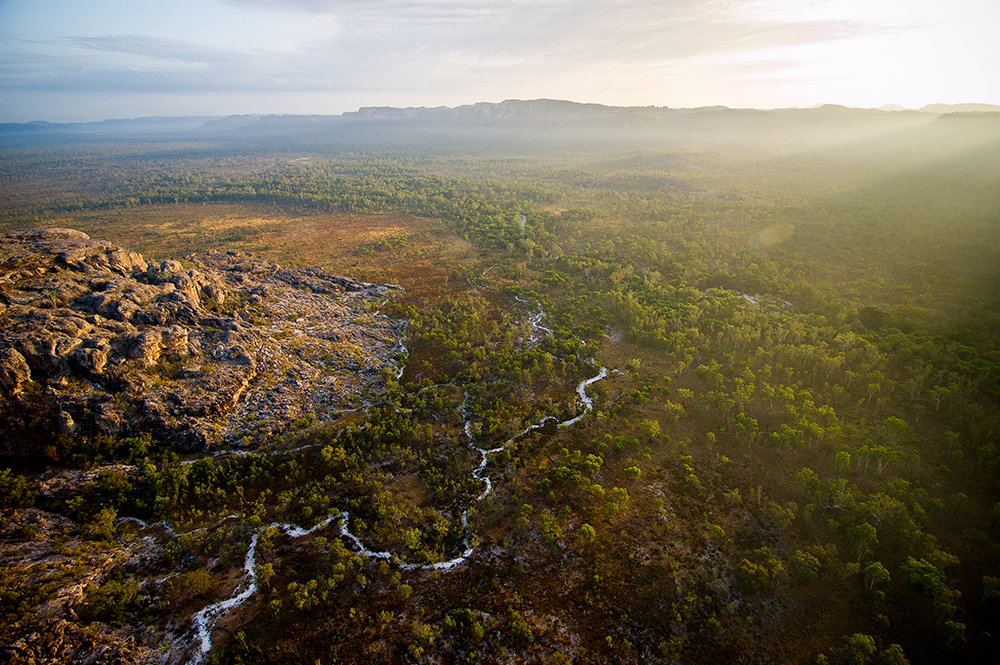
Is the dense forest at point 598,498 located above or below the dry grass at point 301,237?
below

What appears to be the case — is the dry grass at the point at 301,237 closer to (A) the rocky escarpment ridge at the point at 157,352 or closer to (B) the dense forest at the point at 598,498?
(B) the dense forest at the point at 598,498

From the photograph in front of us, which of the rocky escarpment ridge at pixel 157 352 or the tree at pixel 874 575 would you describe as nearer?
the tree at pixel 874 575

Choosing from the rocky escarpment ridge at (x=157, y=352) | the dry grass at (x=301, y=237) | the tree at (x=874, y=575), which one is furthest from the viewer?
the dry grass at (x=301, y=237)

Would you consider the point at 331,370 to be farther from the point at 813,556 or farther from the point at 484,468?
the point at 813,556

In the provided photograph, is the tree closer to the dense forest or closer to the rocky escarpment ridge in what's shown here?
the dense forest

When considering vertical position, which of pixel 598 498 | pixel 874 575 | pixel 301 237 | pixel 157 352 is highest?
pixel 301 237

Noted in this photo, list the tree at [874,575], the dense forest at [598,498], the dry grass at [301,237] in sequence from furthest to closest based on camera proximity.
A: the dry grass at [301,237] < the tree at [874,575] < the dense forest at [598,498]

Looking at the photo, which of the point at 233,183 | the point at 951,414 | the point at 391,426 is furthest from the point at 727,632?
the point at 233,183

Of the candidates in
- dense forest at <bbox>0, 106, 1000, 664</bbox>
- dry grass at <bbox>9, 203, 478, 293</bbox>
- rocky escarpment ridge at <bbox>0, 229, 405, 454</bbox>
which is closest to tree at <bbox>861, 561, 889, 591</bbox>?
dense forest at <bbox>0, 106, 1000, 664</bbox>

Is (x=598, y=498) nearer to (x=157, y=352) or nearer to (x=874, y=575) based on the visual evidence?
(x=874, y=575)

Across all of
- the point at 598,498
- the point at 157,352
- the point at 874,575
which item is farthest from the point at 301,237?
the point at 874,575

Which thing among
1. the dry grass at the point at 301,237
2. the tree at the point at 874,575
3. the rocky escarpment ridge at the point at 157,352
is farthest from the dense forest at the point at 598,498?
the dry grass at the point at 301,237
